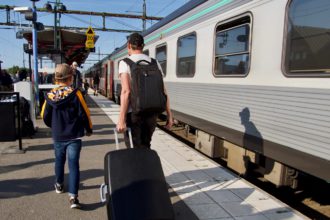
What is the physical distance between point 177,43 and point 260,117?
3.86m

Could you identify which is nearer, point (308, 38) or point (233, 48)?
point (308, 38)

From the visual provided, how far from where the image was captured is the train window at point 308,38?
356 cm

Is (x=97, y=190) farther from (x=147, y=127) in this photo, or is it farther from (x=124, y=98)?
(x=124, y=98)

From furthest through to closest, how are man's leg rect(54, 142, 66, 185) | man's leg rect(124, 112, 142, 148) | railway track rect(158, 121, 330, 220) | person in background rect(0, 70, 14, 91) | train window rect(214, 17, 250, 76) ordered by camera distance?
1. person in background rect(0, 70, 14, 91)
2. train window rect(214, 17, 250, 76)
3. railway track rect(158, 121, 330, 220)
4. man's leg rect(54, 142, 66, 185)
5. man's leg rect(124, 112, 142, 148)

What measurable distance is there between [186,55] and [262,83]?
304cm

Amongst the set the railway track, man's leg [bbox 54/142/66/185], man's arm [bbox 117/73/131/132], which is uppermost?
man's arm [bbox 117/73/131/132]

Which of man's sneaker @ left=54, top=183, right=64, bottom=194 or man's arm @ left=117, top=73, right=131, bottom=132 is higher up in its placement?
man's arm @ left=117, top=73, right=131, bottom=132

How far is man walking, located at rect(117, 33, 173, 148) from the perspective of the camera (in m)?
3.54

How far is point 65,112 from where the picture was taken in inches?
148

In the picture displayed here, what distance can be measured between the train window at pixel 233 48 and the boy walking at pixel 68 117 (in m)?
2.57

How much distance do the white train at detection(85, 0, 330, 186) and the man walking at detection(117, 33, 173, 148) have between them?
1560 millimetres

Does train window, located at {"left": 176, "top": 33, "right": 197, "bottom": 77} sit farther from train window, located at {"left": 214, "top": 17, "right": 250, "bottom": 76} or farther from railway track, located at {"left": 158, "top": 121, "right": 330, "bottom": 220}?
railway track, located at {"left": 158, "top": 121, "right": 330, "bottom": 220}

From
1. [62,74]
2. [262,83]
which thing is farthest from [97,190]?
[262,83]

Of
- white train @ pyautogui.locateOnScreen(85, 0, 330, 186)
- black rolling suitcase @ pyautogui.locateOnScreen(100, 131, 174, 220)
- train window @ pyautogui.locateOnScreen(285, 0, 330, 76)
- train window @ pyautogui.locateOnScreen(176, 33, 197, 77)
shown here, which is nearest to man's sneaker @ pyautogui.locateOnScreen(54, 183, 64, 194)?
black rolling suitcase @ pyautogui.locateOnScreen(100, 131, 174, 220)
